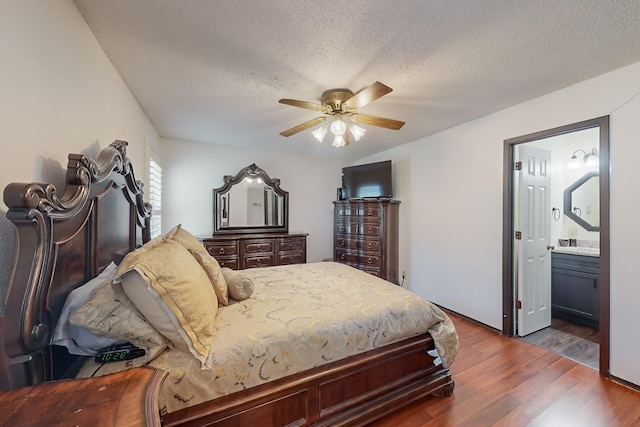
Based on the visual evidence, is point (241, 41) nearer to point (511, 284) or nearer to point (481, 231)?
point (481, 231)

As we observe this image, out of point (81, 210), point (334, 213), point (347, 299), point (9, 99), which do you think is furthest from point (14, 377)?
point (334, 213)

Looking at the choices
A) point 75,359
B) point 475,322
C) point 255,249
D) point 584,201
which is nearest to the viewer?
point 75,359

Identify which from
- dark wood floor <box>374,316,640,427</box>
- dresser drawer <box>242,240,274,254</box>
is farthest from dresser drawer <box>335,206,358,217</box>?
dark wood floor <box>374,316,640,427</box>

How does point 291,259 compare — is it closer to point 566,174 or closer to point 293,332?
point 293,332

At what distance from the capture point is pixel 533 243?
279cm

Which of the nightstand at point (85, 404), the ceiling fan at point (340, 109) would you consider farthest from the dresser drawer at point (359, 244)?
the nightstand at point (85, 404)

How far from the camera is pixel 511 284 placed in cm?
266

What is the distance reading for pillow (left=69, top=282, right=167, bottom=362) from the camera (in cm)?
98

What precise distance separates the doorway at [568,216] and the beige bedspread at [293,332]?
4.32 feet

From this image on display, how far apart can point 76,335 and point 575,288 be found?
14.7ft

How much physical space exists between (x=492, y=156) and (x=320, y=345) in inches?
107

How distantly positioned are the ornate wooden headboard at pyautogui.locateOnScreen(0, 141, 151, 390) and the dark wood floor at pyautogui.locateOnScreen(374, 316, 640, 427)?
1699 millimetres

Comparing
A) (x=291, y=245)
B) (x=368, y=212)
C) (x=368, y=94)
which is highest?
(x=368, y=94)

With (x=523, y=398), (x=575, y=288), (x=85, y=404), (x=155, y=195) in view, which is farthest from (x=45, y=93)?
(x=575, y=288)
